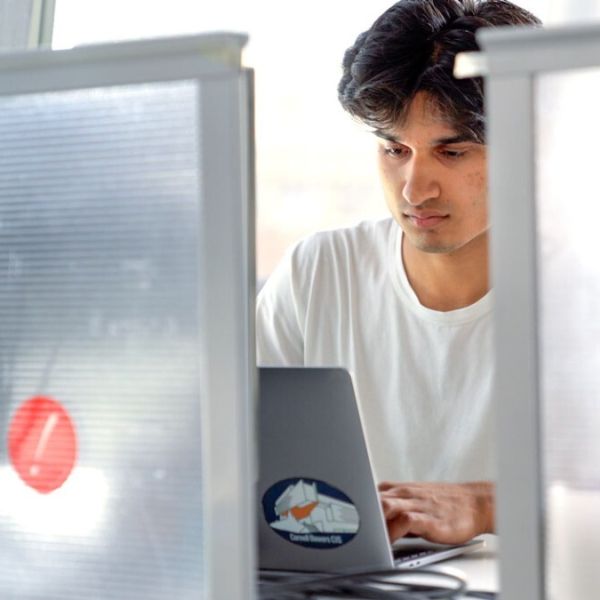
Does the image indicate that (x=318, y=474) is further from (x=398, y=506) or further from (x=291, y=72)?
(x=291, y=72)

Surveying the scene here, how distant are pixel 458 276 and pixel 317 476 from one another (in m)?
0.92

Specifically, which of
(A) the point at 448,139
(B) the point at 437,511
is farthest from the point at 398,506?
(A) the point at 448,139

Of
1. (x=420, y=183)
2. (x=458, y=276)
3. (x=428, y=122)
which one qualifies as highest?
(x=428, y=122)

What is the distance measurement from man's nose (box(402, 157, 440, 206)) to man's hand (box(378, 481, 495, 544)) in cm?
50

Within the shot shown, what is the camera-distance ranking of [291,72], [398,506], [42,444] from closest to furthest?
1. [42,444]
2. [398,506]
3. [291,72]

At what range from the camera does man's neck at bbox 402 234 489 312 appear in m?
2.06

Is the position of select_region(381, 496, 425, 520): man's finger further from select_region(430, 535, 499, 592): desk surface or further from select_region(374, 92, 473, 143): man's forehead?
select_region(374, 92, 473, 143): man's forehead

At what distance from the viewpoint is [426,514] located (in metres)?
1.44

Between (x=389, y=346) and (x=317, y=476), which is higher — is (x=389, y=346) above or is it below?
above

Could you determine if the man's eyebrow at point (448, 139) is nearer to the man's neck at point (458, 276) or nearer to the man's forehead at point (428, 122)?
the man's forehead at point (428, 122)

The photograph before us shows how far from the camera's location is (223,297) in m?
0.88

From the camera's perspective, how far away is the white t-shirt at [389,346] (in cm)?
198

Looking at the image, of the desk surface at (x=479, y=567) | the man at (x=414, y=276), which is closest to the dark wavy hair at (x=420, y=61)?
the man at (x=414, y=276)

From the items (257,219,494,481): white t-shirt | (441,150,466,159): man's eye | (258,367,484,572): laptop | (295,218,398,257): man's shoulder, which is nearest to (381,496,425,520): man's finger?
(258,367,484,572): laptop
